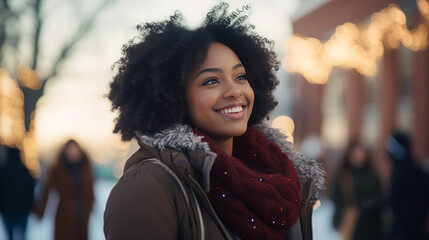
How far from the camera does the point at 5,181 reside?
240 inches

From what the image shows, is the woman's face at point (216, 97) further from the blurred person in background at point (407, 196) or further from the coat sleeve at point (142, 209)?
the blurred person in background at point (407, 196)

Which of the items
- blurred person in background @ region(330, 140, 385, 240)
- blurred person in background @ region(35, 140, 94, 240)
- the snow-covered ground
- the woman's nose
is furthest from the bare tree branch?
the woman's nose

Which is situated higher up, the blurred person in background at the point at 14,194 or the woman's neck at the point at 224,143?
the woman's neck at the point at 224,143

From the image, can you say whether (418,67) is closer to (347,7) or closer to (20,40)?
(347,7)

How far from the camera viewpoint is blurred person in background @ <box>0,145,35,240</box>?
237 inches

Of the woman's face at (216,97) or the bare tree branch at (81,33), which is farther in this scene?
the bare tree branch at (81,33)

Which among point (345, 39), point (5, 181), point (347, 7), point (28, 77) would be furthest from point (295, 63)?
point (28, 77)

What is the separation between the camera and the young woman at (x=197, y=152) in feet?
5.23

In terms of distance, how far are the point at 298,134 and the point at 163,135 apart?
1724 centimetres

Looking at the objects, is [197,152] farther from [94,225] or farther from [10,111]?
[10,111]

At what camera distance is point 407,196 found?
5.22m

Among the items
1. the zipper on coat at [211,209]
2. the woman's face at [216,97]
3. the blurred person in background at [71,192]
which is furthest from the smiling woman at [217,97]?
the blurred person in background at [71,192]

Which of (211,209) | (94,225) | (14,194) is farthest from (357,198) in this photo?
(94,225)

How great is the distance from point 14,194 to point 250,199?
209 inches
